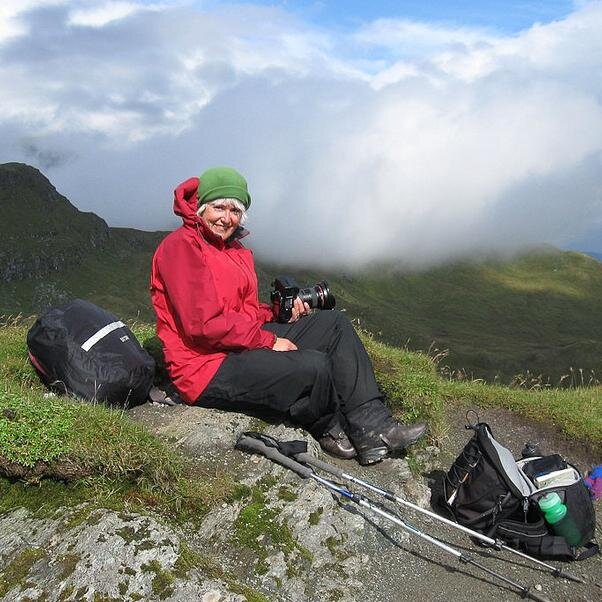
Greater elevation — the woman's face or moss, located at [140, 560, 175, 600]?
the woman's face

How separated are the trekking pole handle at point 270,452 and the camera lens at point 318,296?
8.62ft

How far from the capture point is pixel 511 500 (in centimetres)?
756

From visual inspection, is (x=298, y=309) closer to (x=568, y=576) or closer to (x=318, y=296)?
(x=318, y=296)

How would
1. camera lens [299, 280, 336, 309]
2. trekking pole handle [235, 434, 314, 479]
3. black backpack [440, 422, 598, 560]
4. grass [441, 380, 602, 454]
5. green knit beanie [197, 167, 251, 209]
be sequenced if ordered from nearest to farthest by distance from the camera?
trekking pole handle [235, 434, 314, 479] < black backpack [440, 422, 598, 560] < green knit beanie [197, 167, 251, 209] < camera lens [299, 280, 336, 309] < grass [441, 380, 602, 454]

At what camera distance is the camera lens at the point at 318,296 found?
939 centimetres

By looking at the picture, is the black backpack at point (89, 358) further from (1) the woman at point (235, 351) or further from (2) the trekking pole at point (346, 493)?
(2) the trekking pole at point (346, 493)

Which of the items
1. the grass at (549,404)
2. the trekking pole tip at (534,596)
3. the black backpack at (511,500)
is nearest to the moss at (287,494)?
the black backpack at (511,500)

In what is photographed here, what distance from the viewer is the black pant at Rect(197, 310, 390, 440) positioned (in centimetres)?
800

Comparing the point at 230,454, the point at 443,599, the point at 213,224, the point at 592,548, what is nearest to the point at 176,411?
the point at 230,454

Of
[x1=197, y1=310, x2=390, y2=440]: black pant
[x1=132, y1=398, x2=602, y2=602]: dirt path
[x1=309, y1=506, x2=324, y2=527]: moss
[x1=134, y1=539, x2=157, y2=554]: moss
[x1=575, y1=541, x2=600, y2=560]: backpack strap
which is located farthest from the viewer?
[x1=197, y1=310, x2=390, y2=440]: black pant

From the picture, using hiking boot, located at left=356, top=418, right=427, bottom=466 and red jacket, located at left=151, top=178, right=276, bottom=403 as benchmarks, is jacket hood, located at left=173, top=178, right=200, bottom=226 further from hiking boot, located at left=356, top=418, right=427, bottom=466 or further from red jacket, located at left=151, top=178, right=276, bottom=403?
hiking boot, located at left=356, top=418, right=427, bottom=466

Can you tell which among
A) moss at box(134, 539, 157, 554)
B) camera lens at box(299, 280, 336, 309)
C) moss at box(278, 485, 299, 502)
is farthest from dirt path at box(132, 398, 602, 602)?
camera lens at box(299, 280, 336, 309)

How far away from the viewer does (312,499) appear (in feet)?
21.7

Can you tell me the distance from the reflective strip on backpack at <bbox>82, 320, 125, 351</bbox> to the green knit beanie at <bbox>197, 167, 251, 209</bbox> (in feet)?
7.64
